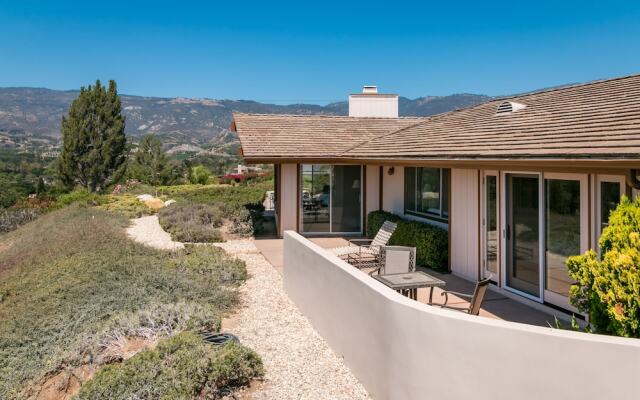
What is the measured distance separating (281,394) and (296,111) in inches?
5864

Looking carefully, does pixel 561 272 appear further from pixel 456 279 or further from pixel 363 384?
pixel 363 384

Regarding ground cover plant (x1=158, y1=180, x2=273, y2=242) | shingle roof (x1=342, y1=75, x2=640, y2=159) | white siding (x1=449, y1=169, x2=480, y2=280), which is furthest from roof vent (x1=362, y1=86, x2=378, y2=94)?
white siding (x1=449, y1=169, x2=480, y2=280)

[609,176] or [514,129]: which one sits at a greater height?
[514,129]

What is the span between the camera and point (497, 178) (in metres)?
8.76

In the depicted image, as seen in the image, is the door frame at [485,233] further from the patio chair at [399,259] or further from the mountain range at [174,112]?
the mountain range at [174,112]

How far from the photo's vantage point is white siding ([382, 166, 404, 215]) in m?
14.3

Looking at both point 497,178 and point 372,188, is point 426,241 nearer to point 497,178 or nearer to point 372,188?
point 497,178

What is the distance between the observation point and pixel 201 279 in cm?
962

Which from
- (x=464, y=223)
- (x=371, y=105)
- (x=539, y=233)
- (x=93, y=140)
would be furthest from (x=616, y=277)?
(x=93, y=140)

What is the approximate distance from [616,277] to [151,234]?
1534 centimetres

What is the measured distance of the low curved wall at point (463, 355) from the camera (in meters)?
3.23

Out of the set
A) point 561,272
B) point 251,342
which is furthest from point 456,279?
point 251,342

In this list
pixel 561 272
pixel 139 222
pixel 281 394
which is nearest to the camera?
pixel 281 394

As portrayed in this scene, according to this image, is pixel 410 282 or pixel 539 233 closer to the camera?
pixel 410 282
